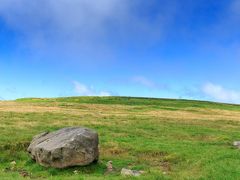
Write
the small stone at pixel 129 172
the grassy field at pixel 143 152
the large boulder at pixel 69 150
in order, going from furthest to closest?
the large boulder at pixel 69 150 → the grassy field at pixel 143 152 → the small stone at pixel 129 172

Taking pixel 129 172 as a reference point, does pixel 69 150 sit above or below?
above

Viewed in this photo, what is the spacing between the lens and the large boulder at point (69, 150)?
27156 mm

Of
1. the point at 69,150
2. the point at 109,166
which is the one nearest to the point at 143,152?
the point at 109,166

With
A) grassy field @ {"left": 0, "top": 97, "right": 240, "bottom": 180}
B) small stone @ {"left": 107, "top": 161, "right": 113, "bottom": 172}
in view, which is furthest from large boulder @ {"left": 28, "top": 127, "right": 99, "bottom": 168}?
small stone @ {"left": 107, "top": 161, "right": 113, "bottom": 172}

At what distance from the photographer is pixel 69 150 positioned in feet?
89.0

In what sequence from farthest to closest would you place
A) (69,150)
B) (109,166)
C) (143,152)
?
(143,152), (109,166), (69,150)

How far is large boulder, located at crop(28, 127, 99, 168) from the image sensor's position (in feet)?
89.1

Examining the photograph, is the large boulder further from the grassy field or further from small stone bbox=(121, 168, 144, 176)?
small stone bbox=(121, 168, 144, 176)

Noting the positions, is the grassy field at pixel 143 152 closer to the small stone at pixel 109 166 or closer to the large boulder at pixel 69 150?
the small stone at pixel 109 166

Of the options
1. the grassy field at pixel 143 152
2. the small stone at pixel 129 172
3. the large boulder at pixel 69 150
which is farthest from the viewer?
the large boulder at pixel 69 150

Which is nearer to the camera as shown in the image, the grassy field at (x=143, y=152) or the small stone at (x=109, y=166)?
the grassy field at (x=143, y=152)

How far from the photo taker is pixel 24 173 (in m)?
26.5

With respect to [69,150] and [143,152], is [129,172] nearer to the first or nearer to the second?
[69,150]

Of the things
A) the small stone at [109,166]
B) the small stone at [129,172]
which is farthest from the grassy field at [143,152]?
the small stone at [129,172]
